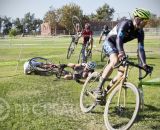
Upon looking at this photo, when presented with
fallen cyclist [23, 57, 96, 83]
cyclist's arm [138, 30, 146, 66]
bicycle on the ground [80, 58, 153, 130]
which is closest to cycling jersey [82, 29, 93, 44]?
fallen cyclist [23, 57, 96, 83]

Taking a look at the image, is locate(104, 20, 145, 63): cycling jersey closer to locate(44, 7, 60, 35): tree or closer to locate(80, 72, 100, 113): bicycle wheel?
locate(80, 72, 100, 113): bicycle wheel

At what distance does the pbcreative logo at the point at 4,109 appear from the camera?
7.42 metres

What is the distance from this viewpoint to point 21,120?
23.4ft

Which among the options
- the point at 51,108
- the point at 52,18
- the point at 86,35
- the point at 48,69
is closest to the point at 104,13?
the point at 52,18

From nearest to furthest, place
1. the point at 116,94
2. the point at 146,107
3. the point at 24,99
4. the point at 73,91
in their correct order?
the point at 116,94 → the point at 146,107 → the point at 24,99 → the point at 73,91

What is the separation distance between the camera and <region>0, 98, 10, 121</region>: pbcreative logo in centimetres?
742

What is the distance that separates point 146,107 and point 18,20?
4245 inches

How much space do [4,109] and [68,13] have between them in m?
89.3

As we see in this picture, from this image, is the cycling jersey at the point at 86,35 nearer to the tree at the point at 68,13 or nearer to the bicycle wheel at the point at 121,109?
the bicycle wheel at the point at 121,109

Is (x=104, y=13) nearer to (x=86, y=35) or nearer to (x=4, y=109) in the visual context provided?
(x=86, y=35)

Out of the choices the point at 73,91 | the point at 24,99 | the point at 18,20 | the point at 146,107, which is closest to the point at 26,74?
the point at 73,91

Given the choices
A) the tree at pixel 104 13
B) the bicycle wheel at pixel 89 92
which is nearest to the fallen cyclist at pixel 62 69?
the bicycle wheel at pixel 89 92

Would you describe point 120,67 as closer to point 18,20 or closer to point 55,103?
point 55,103

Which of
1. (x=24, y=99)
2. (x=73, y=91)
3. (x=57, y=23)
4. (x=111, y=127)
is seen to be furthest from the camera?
(x=57, y=23)
